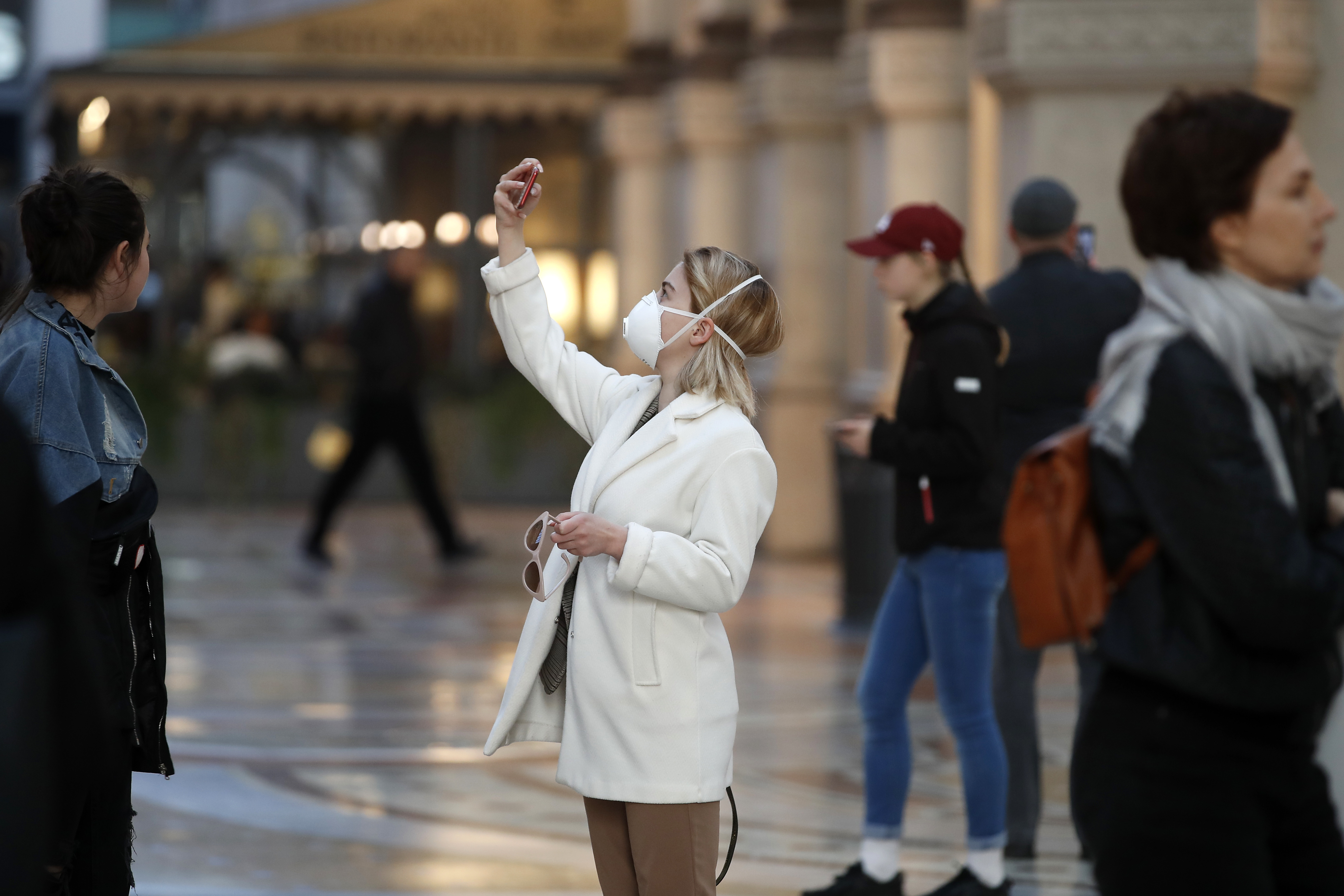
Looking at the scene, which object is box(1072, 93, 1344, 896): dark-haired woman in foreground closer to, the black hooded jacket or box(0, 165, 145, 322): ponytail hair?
box(0, 165, 145, 322): ponytail hair

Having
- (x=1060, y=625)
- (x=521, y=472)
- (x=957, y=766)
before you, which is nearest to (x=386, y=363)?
(x=521, y=472)

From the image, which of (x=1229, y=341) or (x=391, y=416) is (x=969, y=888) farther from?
(x=391, y=416)

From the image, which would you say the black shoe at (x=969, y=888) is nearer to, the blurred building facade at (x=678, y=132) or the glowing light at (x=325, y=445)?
the blurred building facade at (x=678, y=132)

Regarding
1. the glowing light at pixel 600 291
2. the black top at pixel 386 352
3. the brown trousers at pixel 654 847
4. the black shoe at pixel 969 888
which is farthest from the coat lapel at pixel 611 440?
the glowing light at pixel 600 291

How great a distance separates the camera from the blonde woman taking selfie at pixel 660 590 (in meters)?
3.91

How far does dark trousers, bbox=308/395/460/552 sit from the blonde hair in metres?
10.5

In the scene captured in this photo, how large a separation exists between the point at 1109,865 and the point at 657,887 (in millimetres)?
1175

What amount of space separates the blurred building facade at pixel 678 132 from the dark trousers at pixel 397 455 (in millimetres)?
2424

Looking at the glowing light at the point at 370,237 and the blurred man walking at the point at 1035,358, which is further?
the glowing light at the point at 370,237

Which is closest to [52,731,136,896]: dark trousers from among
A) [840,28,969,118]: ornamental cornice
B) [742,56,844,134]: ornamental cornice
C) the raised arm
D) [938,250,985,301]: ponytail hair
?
the raised arm

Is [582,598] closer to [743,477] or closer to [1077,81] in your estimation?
[743,477]

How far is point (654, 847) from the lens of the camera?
3918 millimetres

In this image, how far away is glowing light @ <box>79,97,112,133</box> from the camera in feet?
68.0

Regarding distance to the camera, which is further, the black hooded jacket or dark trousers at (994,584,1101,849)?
dark trousers at (994,584,1101,849)
